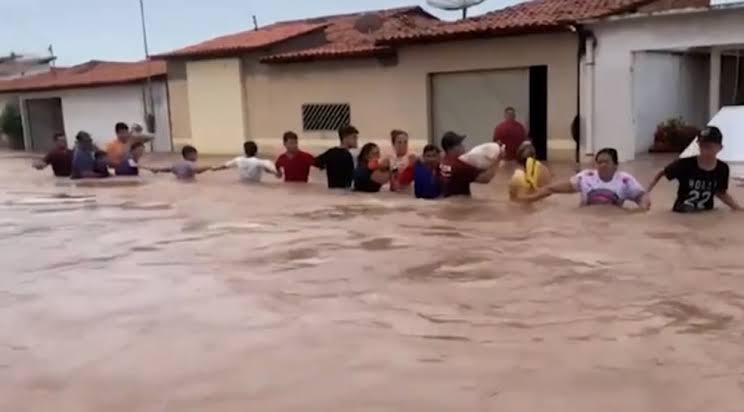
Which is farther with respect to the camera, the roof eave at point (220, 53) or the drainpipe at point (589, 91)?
the roof eave at point (220, 53)

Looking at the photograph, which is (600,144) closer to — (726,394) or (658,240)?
(658,240)

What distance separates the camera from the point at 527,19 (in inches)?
740

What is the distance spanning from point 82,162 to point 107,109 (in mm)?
15606

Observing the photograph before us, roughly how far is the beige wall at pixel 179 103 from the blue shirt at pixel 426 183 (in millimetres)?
17420

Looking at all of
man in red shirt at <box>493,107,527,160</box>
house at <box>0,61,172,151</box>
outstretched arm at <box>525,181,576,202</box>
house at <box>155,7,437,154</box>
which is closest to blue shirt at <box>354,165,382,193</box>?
outstretched arm at <box>525,181,576,202</box>

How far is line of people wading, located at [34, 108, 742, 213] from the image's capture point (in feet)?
28.7

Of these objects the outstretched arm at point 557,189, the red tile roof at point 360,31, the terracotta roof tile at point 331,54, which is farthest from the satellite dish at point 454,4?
the outstretched arm at point 557,189

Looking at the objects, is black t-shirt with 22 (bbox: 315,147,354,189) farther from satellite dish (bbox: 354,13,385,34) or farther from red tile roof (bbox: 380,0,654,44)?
satellite dish (bbox: 354,13,385,34)

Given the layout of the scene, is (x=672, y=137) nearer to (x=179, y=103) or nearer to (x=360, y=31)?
(x=360, y=31)

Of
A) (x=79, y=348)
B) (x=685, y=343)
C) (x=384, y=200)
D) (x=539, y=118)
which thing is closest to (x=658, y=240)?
(x=685, y=343)

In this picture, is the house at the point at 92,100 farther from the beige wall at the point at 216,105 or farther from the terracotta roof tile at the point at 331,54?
the terracotta roof tile at the point at 331,54

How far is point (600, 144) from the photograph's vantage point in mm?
17422

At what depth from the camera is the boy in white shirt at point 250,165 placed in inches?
544

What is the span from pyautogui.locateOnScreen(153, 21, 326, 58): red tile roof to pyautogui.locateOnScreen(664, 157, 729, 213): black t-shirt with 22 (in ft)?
57.4
